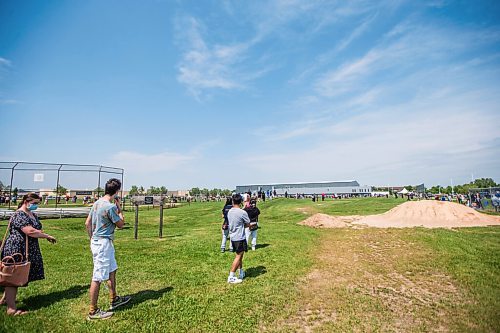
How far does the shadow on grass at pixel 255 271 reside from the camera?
7041 millimetres

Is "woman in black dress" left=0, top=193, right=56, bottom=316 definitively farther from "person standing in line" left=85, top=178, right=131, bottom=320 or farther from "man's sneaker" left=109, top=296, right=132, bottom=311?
"man's sneaker" left=109, top=296, right=132, bottom=311

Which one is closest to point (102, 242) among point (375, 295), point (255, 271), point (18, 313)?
point (18, 313)

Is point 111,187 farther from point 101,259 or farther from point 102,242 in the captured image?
point 101,259

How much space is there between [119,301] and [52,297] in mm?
1587

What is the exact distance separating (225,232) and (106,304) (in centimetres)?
486

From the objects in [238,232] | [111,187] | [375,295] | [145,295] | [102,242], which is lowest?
[375,295]

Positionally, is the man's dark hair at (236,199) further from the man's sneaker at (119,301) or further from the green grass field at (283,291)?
the man's sneaker at (119,301)

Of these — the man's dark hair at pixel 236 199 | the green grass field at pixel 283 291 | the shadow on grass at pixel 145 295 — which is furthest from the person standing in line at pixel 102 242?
the man's dark hair at pixel 236 199

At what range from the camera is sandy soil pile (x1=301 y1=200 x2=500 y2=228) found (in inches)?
734

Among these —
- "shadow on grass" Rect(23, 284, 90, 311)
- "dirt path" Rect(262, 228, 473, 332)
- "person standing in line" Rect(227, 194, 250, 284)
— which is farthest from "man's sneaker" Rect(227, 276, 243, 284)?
"shadow on grass" Rect(23, 284, 90, 311)

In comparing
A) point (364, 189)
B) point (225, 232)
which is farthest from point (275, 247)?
point (364, 189)

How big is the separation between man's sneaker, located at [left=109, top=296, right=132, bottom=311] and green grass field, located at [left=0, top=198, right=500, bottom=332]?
137 millimetres

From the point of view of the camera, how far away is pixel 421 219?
21.2 meters

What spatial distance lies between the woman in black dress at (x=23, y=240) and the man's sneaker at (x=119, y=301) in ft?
4.65
